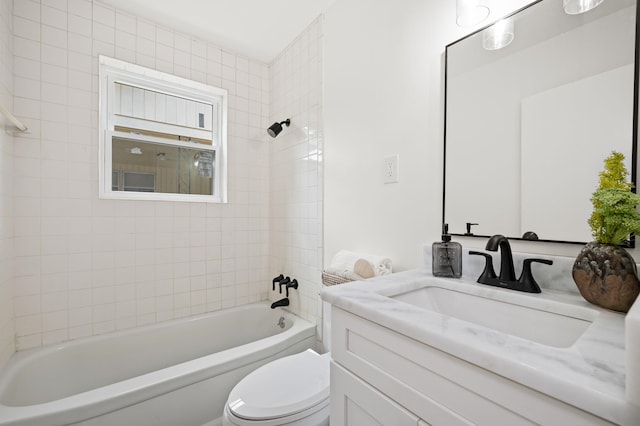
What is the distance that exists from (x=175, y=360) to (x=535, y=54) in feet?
8.38

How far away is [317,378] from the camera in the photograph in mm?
1236

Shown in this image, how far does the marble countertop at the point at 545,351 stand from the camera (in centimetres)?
37

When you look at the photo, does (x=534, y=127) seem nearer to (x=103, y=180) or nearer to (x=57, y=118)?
(x=103, y=180)

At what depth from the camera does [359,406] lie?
2.42 feet

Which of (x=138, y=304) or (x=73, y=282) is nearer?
(x=73, y=282)

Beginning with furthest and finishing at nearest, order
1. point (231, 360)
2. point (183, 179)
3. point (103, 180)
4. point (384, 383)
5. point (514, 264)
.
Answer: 1. point (183, 179)
2. point (103, 180)
3. point (231, 360)
4. point (514, 264)
5. point (384, 383)

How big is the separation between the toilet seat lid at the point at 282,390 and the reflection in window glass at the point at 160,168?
154cm

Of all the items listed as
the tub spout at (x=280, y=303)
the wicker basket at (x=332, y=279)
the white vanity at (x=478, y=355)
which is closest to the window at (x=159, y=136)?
the tub spout at (x=280, y=303)

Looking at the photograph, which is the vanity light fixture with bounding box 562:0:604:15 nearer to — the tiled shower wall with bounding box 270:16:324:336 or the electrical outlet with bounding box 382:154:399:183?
the electrical outlet with bounding box 382:154:399:183

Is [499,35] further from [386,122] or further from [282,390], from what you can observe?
[282,390]

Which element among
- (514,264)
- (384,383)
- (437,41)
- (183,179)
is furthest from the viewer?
(183,179)

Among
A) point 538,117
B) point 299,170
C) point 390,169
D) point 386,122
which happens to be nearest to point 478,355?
point 538,117

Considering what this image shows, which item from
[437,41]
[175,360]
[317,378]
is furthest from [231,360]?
[437,41]

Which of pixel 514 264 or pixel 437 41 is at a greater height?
pixel 437 41
